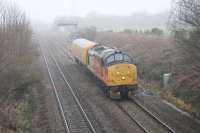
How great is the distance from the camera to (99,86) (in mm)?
29094

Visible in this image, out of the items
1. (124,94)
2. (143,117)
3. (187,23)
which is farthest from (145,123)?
(187,23)

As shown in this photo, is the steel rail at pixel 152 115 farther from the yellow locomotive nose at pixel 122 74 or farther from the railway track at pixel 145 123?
the yellow locomotive nose at pixel 122 74

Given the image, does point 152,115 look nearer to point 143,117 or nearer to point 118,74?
point 143,117

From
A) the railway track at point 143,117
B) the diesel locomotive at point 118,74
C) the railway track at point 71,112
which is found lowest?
the railway track at point 71,112

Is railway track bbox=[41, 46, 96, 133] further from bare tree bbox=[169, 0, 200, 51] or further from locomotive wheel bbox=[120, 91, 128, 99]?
bare tree bbox=[169, 0, 200, 51]

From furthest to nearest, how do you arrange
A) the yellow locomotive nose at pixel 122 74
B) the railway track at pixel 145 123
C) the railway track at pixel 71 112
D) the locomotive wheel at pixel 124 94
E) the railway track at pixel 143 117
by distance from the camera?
the locomotive wheel at pixel 124 94, the yellow locomotive nose at pixel 122 74, the railway track at pixel 71 112, the railway track at pixel 143 117, the railway track at pixel 145 123

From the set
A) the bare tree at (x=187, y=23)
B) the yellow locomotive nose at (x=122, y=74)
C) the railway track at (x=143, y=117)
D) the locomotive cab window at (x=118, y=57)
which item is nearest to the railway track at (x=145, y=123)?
the railway track at (x=143, y=117)

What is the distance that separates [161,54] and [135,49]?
7.98 meters

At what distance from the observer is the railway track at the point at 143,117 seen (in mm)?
18406

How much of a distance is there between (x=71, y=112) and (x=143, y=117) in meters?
4.34

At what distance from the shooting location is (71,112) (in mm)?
21969

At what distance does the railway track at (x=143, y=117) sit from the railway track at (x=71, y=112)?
2.52 metres

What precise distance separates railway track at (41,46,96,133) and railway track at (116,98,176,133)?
252 centimetres

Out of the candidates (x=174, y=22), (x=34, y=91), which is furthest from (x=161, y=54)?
(x=34, y=91)
